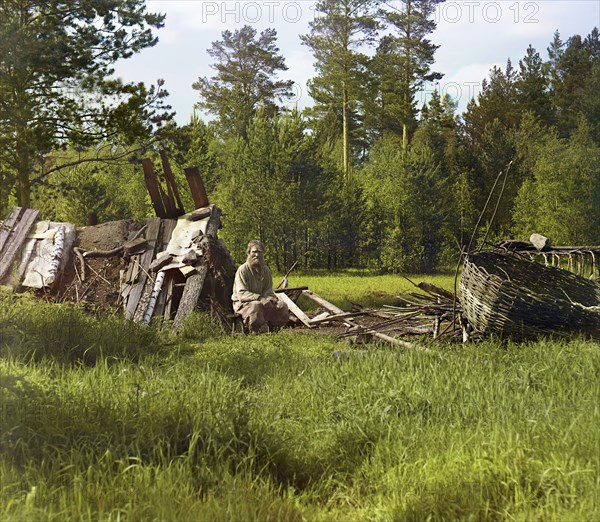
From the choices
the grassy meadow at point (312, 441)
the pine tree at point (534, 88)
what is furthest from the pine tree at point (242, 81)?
the grassy meadow at point (312, 441)

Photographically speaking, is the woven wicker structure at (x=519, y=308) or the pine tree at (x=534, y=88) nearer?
the woven wicker structure at (x=519, y=308)

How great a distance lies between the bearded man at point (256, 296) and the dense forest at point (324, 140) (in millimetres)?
7476

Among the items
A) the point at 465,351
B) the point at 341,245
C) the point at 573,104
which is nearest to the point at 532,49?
the point at 573,104

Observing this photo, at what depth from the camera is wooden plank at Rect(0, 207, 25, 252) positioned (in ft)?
50.3

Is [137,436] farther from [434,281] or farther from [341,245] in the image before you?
[341,245]

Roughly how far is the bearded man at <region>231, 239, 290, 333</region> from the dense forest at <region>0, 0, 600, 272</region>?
7476 mm

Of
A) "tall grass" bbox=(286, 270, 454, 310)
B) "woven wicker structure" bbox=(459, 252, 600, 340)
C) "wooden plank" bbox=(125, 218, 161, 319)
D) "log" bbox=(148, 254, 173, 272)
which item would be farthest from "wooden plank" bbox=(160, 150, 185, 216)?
"woven wicker structure" bbox=(459, 252, 600, 340)

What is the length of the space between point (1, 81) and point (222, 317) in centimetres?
922

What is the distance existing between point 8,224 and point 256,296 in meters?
7.00

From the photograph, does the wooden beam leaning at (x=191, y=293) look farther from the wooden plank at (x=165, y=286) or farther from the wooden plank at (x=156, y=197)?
the wooden plank at (x=156, y=197)

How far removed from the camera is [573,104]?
38.6 metres

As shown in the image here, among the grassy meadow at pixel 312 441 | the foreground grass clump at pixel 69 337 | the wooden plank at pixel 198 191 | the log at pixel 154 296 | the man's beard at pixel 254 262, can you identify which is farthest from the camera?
the wooden plank at pixel 198 191

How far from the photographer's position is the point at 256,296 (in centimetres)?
1167

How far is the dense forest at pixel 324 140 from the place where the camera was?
1744cm
